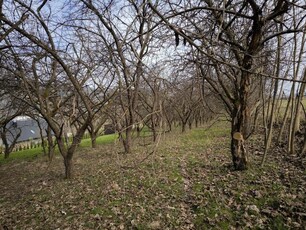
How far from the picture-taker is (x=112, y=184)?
5.86m

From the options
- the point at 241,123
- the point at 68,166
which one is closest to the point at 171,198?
the point at 241,123

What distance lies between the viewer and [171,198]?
15.4ft

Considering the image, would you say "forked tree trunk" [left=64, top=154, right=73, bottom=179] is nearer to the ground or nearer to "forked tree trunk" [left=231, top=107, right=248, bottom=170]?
the ground

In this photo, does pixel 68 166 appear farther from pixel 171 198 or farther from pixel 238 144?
pixel 238 144

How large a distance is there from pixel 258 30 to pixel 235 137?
2249mm

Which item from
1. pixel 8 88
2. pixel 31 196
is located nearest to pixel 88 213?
pixel 31 196

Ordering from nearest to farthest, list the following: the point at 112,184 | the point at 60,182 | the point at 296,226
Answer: the point at 296,226, the point at 112,184, the point at 60,182

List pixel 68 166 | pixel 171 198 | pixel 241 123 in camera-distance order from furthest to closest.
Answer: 1. pixel 68 166
2. pixel 241 123
3. pixel 171 198

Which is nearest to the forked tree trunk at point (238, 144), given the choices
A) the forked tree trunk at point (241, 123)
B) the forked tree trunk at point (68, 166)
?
the forked tree trunk at point (241, 123)

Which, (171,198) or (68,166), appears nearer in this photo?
(171,198)

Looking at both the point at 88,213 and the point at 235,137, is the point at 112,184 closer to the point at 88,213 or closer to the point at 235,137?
the point at 88,213

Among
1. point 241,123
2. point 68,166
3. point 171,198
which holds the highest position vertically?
point 241,123

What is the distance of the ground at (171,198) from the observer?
3.77 m

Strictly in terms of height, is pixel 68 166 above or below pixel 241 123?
below
